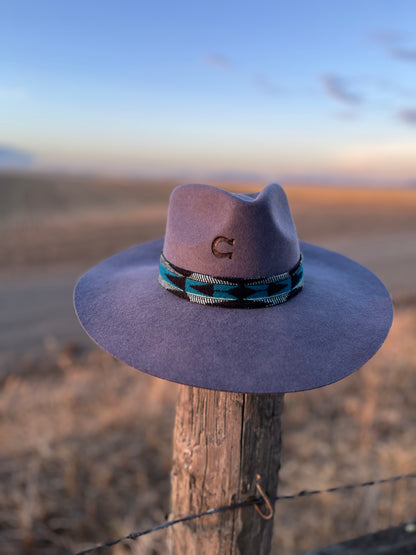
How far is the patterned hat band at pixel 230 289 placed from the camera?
1.31 metres

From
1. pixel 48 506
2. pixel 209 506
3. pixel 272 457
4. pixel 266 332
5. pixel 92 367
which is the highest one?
pixel 266 332

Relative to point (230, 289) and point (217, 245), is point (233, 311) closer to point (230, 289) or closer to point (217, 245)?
point (230, 289)

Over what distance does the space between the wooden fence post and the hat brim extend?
0.21 metres

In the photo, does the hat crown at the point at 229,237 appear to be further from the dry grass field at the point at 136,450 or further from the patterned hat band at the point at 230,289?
the dry grass field at the point at 136,450

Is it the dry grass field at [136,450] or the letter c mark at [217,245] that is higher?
the letter c mark at [217,245]

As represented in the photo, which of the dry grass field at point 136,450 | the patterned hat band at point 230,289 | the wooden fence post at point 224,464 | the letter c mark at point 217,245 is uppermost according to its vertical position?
the letter c mark at point 217,245

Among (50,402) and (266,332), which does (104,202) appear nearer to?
(50,402)

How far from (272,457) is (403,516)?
7.35 feet

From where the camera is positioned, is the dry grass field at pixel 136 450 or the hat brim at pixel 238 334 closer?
Answer: the hat brim at pixel 238 334

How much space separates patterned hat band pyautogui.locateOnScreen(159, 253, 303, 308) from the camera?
1.31 m

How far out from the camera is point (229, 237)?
131 cm

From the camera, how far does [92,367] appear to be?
585cm

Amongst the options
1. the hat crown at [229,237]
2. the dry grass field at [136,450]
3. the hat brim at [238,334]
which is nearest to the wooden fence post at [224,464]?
the hat brim at [238,334]

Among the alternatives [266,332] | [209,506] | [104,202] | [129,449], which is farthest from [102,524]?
[104,202]
